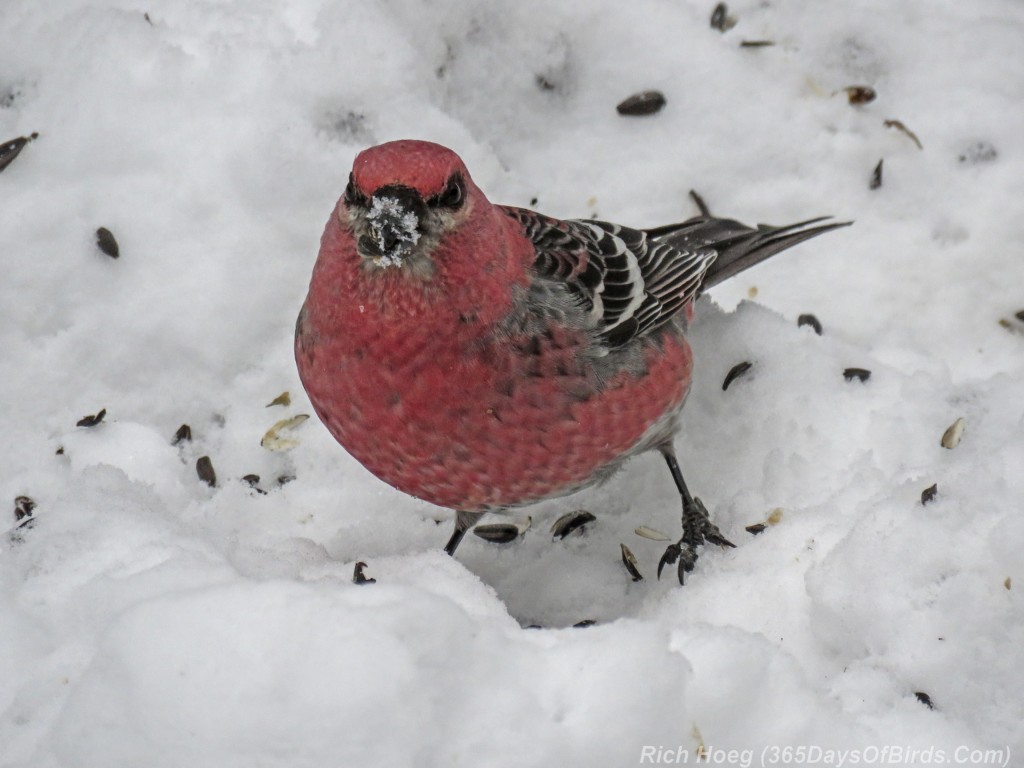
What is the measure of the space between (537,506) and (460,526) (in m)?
0.32

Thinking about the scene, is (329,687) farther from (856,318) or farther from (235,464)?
(856,318)

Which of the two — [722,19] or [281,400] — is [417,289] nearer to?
[281,400]

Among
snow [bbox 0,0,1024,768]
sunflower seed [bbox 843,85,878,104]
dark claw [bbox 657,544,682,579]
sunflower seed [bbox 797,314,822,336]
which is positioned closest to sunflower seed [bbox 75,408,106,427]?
snow [bbox 0,0,1024,768]

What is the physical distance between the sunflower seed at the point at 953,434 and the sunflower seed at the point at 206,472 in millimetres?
2315

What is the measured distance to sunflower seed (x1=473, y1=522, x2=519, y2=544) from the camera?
3980 millimetres

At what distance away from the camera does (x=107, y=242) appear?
13.4 ft

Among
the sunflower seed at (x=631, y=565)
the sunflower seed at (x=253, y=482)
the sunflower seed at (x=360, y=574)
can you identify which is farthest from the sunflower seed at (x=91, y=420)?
the sunflower seed at (x=631, y=565)

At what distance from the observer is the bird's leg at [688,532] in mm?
3617

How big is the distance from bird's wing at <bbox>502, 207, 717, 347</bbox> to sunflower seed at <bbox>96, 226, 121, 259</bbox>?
1416 mm

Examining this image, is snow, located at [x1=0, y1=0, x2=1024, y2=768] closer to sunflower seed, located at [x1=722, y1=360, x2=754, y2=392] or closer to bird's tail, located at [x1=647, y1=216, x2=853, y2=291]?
sunflower seed, located at [x1=722, y1=360, x2=754, y2=392]

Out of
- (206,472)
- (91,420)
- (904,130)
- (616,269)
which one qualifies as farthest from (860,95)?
(91,420)

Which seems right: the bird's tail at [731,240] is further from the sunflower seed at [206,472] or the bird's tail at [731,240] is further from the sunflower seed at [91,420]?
the sunflower seed at [91,420]

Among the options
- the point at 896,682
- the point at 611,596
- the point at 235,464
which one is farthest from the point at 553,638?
the point at 235,464

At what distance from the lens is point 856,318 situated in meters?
4.52
